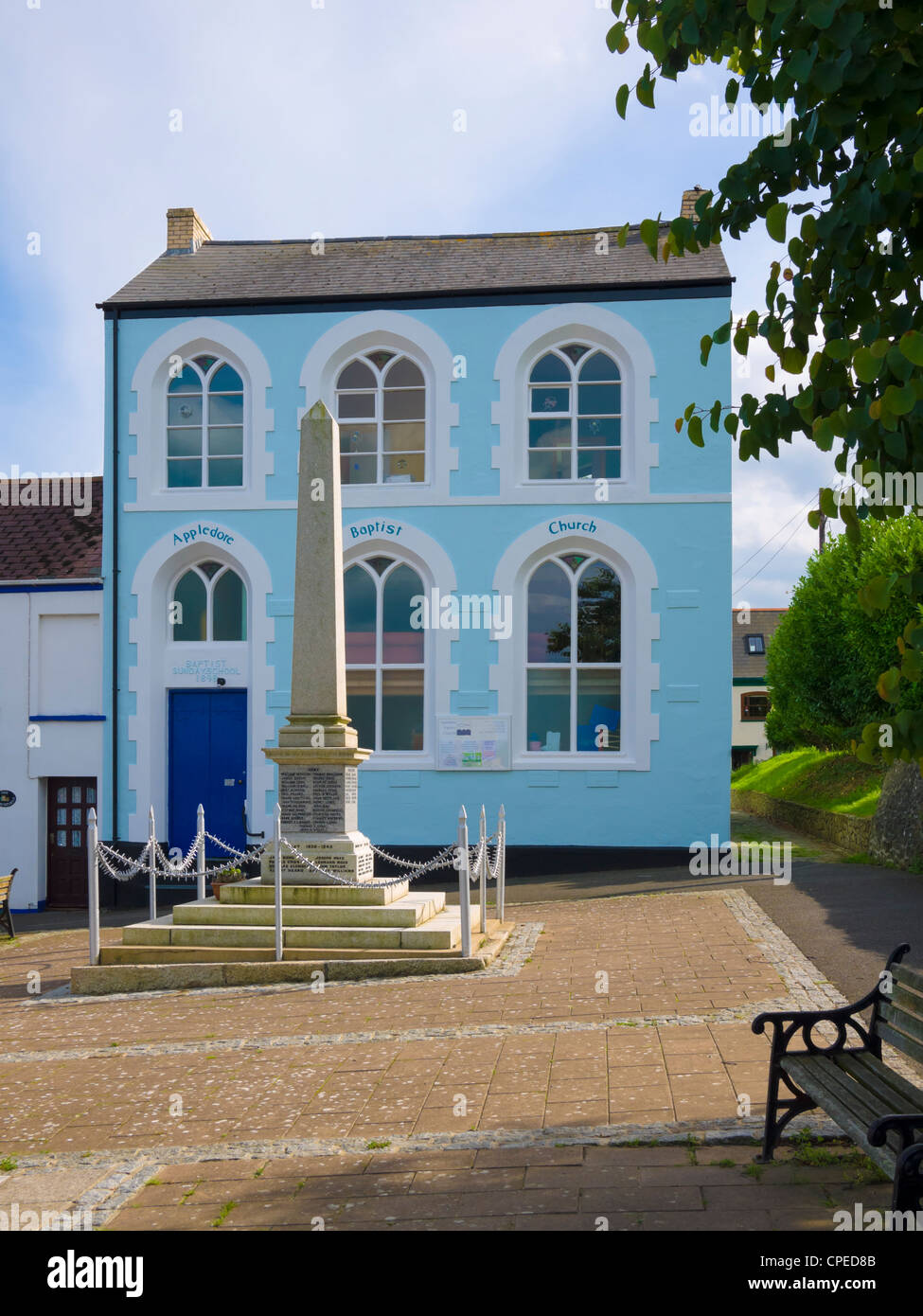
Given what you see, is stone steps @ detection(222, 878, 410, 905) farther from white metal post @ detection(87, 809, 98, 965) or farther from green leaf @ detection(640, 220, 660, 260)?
green leaf @ detection(640, 220, 660, 260)

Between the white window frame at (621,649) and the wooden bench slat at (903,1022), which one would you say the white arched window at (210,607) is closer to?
the white window frame at (621,649)

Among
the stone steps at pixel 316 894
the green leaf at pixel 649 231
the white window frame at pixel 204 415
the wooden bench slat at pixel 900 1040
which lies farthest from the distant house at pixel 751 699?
the green leaf at pixel 649 231

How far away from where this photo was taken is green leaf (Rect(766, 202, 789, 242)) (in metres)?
3.87

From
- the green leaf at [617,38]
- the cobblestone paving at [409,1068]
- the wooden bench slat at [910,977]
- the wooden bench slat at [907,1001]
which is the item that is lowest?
the cobblestone paving at [409,1068]

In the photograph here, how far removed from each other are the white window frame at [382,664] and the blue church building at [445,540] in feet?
0.15

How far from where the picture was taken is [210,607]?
18.5 meters

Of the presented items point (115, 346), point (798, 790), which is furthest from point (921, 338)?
point (798, 790)

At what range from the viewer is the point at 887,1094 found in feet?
15.4

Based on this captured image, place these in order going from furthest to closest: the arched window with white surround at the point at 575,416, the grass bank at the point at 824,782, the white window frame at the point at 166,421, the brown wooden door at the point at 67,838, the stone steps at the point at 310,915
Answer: the grass bank at the point at 824,782 → the brown wooden door at the point at 67,838 → the white window frame at the point at 166,421 → the arched window with white surround at the point at 575,416 → the stone steps at the point at 310,915

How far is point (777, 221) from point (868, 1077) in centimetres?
349

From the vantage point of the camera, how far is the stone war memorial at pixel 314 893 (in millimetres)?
10352

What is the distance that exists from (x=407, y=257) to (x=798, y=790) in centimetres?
1460

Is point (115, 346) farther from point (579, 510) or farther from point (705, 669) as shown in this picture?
point (705, 669)

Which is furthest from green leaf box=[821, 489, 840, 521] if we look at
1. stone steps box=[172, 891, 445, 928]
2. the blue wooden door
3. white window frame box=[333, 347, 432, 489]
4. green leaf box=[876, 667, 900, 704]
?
the blue wooden door
